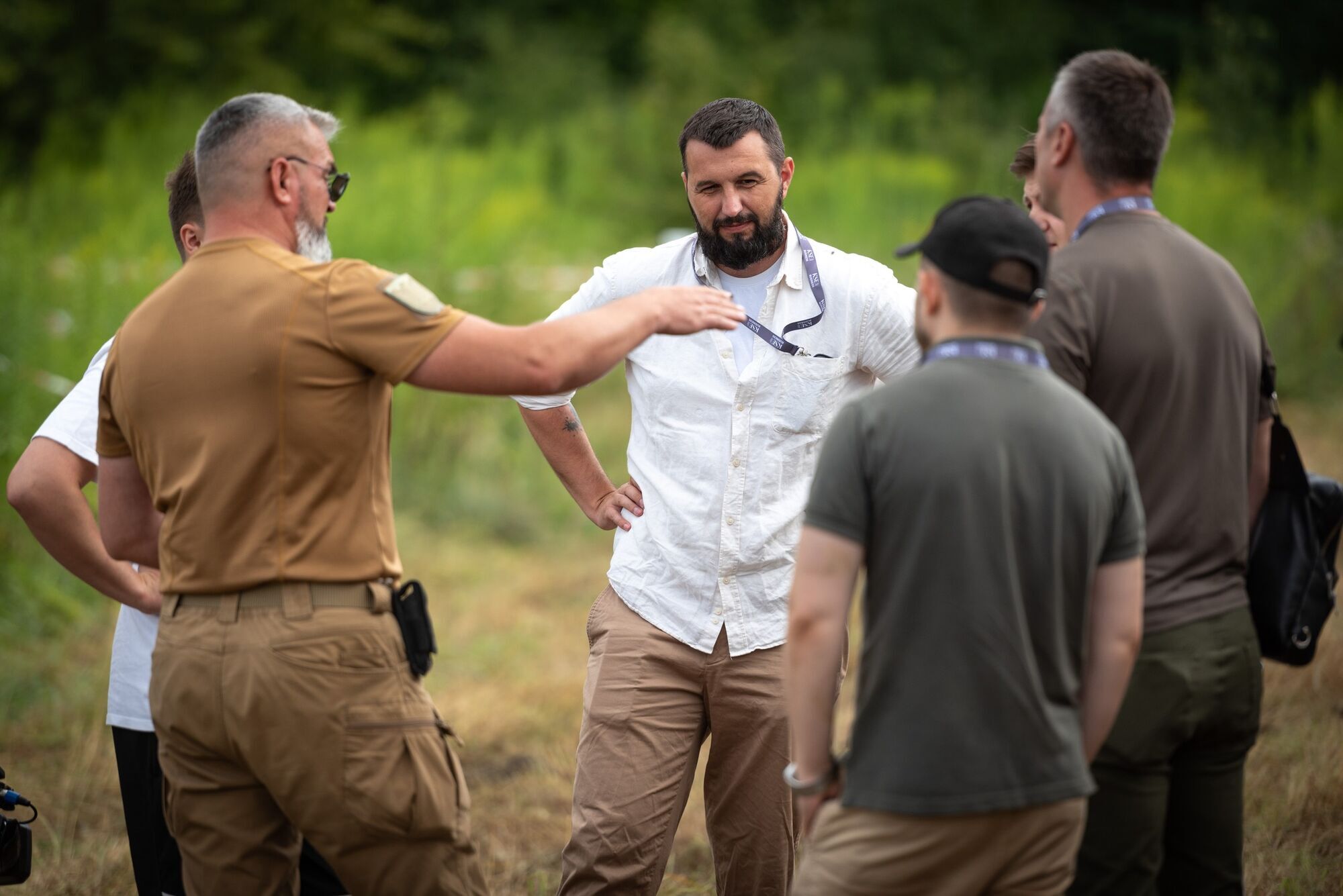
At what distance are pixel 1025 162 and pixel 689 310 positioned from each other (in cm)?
120

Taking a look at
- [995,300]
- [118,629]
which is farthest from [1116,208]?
[118,629]

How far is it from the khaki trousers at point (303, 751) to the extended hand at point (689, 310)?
0.88 m

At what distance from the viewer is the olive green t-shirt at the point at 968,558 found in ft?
7.64

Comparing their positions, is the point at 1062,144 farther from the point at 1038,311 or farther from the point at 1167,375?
the point at 1167,375

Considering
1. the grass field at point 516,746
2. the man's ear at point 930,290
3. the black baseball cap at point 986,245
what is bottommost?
the grass field at point 516,746

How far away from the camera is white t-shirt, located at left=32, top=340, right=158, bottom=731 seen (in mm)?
3447


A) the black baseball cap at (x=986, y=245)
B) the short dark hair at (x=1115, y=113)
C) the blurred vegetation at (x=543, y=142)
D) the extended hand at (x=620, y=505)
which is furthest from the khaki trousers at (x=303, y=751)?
the blurred vegetation at (x=543, y=142)

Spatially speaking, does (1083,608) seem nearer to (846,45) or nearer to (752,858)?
(752,858)

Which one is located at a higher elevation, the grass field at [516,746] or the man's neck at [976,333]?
the man's neck at [976,333]

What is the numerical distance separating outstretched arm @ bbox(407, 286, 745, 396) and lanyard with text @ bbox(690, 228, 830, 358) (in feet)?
2.58

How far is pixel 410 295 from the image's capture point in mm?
2736

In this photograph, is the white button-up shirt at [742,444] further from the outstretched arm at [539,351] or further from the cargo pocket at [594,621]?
the outstretched arm at [539,351]

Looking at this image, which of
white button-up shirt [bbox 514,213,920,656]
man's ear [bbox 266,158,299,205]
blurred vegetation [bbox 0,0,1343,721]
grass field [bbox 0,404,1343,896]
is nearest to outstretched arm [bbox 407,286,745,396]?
man's ear [bbox 266,158,299,205]

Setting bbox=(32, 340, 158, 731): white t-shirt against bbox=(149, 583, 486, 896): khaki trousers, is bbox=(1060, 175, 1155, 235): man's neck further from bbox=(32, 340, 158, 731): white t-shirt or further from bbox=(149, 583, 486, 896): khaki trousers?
bbox=(32, 340, 158, 731): white t-shirt
